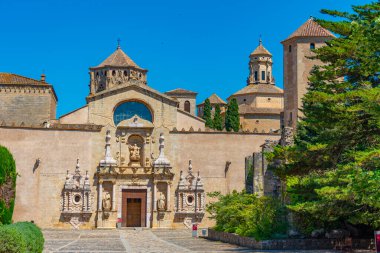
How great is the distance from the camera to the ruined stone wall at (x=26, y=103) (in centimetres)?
4731

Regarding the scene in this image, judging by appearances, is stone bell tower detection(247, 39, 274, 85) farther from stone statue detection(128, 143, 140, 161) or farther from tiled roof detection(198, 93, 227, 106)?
stone statue detection(128, 143, 140, 161)

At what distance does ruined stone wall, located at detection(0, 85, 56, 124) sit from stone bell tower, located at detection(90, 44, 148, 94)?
75.3 feet

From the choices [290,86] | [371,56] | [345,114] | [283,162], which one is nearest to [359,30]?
[371,56]

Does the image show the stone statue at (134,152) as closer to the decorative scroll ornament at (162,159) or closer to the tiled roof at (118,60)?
the decorative scroll ornament at (162,159)

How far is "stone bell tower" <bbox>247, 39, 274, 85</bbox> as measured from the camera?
311ft

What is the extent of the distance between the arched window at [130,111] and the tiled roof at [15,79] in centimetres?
1087

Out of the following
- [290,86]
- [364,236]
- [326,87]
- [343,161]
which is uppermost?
[290,86]

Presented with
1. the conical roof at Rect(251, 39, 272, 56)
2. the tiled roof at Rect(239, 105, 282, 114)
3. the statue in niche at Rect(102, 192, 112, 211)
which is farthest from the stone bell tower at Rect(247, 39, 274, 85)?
the statue in niche at Rect(102, 192, 112, 211)

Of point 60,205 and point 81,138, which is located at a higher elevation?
point 81,138

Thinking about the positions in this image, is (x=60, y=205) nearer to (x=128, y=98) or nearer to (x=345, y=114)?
(x=128, y=98)

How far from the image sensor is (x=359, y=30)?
16516 millimetres

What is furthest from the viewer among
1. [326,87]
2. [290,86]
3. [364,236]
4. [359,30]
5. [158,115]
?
[290,86]

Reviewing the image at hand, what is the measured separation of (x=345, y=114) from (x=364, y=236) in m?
5.07

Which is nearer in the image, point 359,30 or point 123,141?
point 359,30
